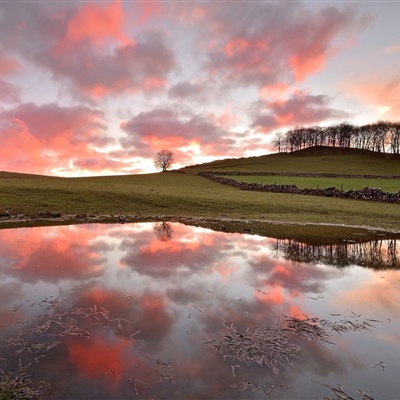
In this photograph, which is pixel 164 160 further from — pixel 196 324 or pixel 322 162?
pixel 196 324

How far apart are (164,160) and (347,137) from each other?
100 meters

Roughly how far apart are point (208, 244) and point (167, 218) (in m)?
11.0

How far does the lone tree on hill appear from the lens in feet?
524

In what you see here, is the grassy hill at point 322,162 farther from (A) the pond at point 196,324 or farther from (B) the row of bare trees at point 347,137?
(A) the pond at point 196,324

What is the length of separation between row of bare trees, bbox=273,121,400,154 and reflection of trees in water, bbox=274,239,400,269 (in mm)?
160716

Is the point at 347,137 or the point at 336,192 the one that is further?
the point at 347,137

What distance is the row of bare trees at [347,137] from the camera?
155750mm

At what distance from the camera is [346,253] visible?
16766 millimetres

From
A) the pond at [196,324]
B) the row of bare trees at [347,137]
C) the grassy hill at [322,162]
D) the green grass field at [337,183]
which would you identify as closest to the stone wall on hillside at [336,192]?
the green grass field at [337,183]

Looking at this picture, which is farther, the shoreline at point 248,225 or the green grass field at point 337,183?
the green grass field at point 337,183

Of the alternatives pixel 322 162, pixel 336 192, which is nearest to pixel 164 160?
pixel 322 162

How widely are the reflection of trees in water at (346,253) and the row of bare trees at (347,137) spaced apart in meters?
161

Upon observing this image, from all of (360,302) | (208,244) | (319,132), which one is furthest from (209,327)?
(319,132)

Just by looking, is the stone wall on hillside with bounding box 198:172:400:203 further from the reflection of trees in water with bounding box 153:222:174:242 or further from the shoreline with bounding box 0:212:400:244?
the reflection of trees in water with bounding box 153:222:174:242
